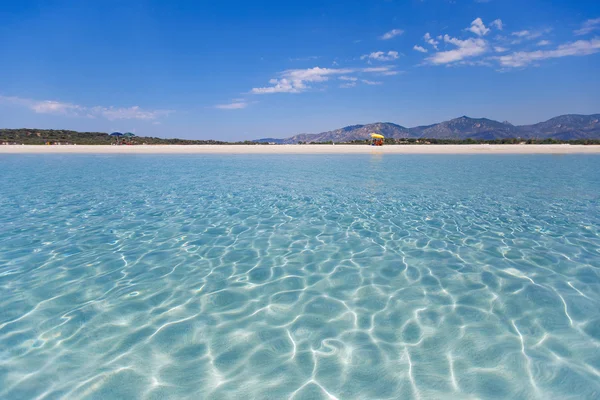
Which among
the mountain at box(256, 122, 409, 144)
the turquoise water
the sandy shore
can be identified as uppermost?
the mountain at box(256, 122, 409, 144)

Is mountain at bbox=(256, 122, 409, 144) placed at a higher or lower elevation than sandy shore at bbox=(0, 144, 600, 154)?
higher

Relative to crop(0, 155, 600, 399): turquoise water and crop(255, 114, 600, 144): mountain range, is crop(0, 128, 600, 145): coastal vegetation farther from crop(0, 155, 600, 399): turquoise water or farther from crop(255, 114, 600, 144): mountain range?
crop(255, 114, 600, 144): mountain range

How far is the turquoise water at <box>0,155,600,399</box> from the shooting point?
2439 mm

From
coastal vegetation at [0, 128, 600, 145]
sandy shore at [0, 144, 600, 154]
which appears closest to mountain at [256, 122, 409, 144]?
coastal vegetation at [0, 128, 600, 145]

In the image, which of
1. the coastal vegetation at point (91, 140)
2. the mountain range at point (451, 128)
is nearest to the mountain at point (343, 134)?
the mountain range at point (451, 128)

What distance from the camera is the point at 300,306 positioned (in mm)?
3490

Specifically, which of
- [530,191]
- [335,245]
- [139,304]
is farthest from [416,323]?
[530,191]

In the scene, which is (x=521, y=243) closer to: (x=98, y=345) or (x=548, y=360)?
(x=548, y=360)

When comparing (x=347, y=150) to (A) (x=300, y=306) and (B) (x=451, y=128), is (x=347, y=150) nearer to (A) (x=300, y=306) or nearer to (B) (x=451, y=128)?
Answer: (A) (x=300, y=306)

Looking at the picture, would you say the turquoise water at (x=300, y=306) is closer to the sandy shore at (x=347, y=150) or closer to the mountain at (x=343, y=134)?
the sandy shore at (x=347, y=150)

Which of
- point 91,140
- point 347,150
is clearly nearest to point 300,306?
point 347,150

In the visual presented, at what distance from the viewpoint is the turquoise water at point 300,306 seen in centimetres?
244

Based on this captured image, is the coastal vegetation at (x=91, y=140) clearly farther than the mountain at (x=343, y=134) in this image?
No

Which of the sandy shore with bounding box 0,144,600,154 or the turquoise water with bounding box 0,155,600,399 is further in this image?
the sandy shore with bounding box 0,144,600,154
